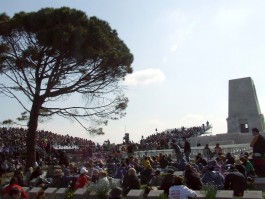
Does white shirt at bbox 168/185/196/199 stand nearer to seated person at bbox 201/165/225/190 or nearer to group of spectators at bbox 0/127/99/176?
seated person at bbox 201/165/225/190

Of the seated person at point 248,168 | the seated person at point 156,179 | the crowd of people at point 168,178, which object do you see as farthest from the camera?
the seated person at point 156,179

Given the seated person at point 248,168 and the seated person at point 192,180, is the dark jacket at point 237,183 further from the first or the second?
the seated person at point 248,168

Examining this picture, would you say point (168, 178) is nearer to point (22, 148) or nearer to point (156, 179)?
point (156, 179)

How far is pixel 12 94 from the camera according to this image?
18.5m

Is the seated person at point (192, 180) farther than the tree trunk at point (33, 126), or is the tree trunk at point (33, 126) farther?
the tree trunk at point (33, 126)

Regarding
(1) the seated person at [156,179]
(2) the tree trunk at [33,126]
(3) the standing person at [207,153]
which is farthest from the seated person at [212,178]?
(2) the tree trunk at [33,126]

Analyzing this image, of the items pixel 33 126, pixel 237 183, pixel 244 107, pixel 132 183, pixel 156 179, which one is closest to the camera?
pixel 237 183

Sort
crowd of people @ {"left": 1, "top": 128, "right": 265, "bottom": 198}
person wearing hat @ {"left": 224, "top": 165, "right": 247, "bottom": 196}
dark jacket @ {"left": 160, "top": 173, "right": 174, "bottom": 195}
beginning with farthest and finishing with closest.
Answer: dark jacket @ {"left": 160, "top": 173, "right": 174, "bottom": 195}, person wearing hat @ {"left": 224, "top": 165, "right": 247, "bottom": 196}, crowd of people @ {"left": 1, "top": 128, "right": 265, "bottom": 198}

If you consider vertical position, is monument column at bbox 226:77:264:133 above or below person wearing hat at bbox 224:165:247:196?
above

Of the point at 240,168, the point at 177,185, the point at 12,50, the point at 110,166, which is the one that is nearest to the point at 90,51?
the point at 12,50

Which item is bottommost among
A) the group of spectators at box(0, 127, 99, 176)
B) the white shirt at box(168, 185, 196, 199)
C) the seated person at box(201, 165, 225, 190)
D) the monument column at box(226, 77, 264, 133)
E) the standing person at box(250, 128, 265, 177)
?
the white shirt at box(168, 185, 196, 199)

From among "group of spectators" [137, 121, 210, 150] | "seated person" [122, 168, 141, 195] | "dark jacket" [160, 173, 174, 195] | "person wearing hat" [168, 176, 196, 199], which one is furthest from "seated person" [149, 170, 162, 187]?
"group of spectators" [137, 121, 210, 150]

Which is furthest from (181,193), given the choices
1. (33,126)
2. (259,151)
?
(33,126)

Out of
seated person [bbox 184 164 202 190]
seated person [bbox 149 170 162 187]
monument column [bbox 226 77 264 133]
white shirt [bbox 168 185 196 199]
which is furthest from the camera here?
monument column [bbox 226 77 264 133]
